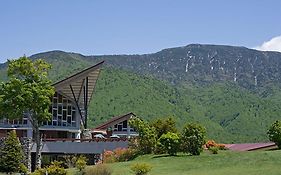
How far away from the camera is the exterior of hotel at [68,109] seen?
170 ft

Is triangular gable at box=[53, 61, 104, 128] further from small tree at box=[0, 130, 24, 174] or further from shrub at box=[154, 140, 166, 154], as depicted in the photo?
shrub at box=[154, 140, 166, 154]

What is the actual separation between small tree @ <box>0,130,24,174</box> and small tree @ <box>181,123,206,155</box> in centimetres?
1311

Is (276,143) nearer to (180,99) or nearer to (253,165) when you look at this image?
(253,165)

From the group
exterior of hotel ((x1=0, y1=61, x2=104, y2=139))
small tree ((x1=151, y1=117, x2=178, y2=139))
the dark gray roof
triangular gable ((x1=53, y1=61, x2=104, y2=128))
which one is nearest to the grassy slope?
triangular gable ((x1=53, y1=61, x2=104, y2=128))

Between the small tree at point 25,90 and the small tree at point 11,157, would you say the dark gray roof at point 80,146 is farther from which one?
the small tree at point 25,90

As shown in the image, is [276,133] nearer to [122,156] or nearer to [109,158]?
[122,156]

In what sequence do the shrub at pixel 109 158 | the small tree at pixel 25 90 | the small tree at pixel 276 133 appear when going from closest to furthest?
1. the small tree at pixel 276 133
2. the shrub at pixel 109 158
3. the small tree at pixel 25 90

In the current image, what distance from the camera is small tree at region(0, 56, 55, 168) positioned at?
125 ft

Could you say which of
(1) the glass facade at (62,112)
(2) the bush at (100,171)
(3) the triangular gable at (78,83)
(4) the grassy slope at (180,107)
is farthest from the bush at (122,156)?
(4) the grassy slope at (180,107)

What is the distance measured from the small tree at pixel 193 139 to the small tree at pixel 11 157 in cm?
1311

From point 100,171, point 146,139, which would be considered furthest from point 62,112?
point 100,171

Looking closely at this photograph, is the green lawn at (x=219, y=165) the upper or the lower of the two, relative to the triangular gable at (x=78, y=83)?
lower

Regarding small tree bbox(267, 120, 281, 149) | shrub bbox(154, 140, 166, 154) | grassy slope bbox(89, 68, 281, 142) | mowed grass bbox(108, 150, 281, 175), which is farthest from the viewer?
grassy slope bbox(89, 68, 281, 142)

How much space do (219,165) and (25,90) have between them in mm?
17377
